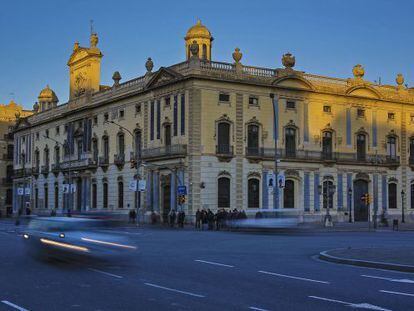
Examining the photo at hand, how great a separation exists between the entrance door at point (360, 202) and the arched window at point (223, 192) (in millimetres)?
13409

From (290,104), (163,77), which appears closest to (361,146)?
(290,104)

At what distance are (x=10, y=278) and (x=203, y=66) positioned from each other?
39483mm

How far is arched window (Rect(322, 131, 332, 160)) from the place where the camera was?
59969 millimetres

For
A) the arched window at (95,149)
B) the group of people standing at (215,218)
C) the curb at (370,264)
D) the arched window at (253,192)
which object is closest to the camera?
the curb at (370,264)

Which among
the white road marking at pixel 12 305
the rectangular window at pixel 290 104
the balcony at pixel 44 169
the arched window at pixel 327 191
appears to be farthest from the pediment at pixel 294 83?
the white road marking at pixel 12 305

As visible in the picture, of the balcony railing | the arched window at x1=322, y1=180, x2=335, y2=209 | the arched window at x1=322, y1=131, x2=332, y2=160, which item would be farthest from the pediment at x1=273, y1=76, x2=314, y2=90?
the arched window at x1=322, y1=180, x2=335, y2=209

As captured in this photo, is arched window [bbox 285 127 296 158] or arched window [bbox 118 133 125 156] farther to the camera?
arched window [bbox 118 133 125 156]

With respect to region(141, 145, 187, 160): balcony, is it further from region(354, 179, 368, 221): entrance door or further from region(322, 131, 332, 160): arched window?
region(354, 179, 368, 221): entrance door

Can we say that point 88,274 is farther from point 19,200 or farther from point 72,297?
point 19,200

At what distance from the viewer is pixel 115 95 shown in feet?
213

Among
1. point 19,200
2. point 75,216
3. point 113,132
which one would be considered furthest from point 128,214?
point 75,216

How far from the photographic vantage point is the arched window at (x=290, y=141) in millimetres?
57844

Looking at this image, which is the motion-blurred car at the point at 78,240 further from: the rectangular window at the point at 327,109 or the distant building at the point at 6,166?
the distant building at the point at 6,166

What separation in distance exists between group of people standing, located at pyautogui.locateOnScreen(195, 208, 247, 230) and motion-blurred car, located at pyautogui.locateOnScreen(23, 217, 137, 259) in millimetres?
26379
